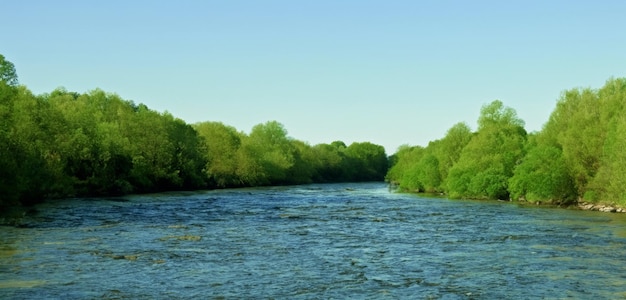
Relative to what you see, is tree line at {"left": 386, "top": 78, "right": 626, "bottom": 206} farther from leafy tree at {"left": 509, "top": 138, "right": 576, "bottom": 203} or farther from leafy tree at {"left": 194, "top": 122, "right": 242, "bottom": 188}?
leafy tree at {"left": 194, "top": 122, "right": 242, "bottom": 188}

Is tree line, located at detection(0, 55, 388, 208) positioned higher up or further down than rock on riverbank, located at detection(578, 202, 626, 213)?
higher up

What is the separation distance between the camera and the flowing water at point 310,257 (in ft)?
68.6

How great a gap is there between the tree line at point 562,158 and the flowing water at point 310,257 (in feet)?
37.3

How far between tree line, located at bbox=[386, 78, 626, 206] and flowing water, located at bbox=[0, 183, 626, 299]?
11357mm

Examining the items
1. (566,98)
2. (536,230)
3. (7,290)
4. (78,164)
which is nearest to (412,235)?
(536,230)

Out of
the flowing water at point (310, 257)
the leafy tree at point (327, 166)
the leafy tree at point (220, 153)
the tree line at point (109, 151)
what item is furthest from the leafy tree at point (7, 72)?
the leafy tree at point (327, 166)

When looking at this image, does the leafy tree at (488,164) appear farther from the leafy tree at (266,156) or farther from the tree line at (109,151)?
the leafy tree at (266,156)

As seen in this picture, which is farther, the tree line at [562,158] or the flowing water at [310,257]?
the tree line at [562,158]

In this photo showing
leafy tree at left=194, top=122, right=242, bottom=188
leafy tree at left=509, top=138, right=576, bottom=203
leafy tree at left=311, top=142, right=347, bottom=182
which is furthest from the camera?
leafy tree at left=311, top=142, right=347, bottom=182

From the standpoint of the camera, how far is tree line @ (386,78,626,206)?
5812cm

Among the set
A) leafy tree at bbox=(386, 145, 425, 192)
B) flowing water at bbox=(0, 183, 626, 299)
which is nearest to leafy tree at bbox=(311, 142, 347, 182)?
leafy tree at bbox=(386, 145, 425, 192)

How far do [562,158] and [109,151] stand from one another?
56.4 meters

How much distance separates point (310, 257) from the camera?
93.1ft

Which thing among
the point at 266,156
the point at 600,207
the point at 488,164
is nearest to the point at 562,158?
the point at 600,207
